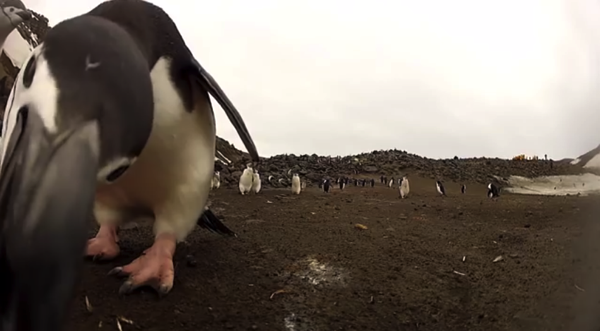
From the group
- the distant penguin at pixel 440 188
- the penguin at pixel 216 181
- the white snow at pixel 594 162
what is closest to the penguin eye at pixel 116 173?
the penguin at pixel 216 181

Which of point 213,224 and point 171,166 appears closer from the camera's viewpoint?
point 171,166

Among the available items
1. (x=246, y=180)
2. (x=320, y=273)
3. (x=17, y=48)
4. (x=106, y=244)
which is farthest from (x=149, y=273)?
(x=17, y=48)

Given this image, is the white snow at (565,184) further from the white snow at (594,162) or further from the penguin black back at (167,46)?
→ the penguin black back at (167,46)

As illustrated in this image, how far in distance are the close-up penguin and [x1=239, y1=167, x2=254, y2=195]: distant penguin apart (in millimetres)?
55

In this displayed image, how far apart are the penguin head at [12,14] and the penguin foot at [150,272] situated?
0.41 m

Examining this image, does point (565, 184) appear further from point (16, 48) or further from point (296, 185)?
point (16, 48)

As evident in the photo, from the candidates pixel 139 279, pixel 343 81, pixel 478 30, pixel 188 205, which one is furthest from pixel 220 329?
pixel 478 30

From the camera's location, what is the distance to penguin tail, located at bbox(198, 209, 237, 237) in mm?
1030

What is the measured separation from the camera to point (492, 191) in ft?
3.83

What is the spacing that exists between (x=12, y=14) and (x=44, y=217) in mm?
499

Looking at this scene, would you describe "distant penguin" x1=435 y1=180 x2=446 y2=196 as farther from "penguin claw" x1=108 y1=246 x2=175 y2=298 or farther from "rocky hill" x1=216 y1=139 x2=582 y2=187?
"penguin claw" x1=108 y1=246 x2=175 y2=298

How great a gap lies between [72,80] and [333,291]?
444 mm

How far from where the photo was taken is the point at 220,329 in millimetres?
745

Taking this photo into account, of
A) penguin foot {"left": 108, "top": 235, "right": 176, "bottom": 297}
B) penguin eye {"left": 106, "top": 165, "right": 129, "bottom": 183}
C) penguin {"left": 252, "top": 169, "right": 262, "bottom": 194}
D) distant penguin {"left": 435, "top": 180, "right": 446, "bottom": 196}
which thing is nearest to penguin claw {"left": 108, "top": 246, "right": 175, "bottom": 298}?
penguin foot {"left": 108, "top": 235, "right": 176, "bottom": 297}
